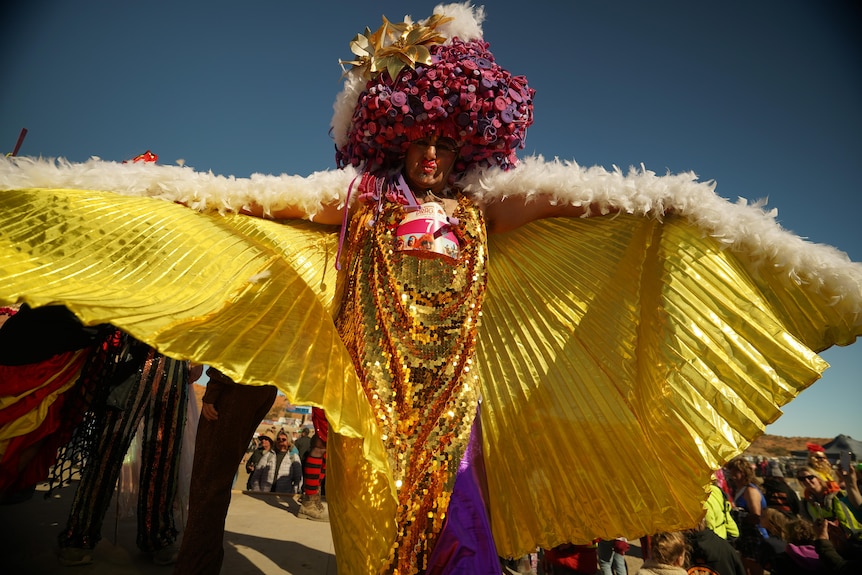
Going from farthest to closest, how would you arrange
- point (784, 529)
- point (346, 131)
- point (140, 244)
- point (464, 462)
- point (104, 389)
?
point (784, 529)
point (104, 389)
point (346, 131)
point (464, 462)
point (140, 244)

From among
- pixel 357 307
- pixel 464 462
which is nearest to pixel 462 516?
pixel 464 462

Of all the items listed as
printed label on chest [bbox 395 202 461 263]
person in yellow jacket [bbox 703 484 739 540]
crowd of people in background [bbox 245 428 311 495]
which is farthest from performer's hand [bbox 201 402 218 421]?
crowd of people in background [bbox 245 428 311 495]

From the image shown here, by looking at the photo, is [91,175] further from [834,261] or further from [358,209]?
[834,261]

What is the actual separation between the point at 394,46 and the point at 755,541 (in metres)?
5.80

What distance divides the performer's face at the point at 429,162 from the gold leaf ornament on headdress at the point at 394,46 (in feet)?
1.09

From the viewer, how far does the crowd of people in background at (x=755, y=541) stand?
314 cm

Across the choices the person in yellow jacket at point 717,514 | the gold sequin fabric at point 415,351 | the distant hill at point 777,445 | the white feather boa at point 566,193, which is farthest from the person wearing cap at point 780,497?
the distant hill at point 777,445

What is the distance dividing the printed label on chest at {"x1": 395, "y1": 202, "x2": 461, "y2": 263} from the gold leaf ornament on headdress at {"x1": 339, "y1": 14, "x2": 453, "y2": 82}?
689 mm

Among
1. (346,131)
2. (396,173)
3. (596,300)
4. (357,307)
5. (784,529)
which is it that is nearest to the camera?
(357,307)

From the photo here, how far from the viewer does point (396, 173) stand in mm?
2219

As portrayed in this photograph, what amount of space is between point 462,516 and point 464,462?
190 millimetres

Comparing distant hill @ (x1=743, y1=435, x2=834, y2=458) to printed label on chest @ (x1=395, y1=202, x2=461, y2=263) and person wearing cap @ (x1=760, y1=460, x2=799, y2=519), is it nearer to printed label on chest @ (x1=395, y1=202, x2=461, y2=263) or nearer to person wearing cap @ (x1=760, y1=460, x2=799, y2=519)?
person wearing cap @ (x1=760, y1=460, x2=799, y2=519)

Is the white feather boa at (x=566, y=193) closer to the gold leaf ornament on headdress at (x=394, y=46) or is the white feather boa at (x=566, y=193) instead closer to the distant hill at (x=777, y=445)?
the gold leaf ornament on headdress at (x=394, y=46)

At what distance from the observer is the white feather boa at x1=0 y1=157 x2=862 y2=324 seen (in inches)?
61.4
